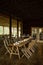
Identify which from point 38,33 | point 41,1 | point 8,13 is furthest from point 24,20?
point 41,1

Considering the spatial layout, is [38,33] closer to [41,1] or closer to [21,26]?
[21,26]

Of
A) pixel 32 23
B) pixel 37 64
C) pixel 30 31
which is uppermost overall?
pixel 32 23

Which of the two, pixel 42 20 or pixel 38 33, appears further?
pixel 38 33

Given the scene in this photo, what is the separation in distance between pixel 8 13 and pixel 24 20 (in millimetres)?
5023

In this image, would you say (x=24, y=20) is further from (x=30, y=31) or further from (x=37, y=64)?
(x=37, y=64)

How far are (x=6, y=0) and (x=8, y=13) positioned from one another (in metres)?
3.31

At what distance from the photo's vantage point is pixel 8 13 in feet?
30.5

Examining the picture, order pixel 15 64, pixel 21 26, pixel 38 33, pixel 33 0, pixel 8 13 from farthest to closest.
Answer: pixel 38 33 < pixel 21 26 < pixel 8 13 < pixel 33 0 < pixel 15 64

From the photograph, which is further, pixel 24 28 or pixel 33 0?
pixel 24 28

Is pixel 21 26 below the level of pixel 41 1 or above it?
below

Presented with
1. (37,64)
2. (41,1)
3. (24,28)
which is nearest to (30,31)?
(24,28)

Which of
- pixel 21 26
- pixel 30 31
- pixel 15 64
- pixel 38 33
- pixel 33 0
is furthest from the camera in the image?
pixel 38 33

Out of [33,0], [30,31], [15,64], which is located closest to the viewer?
[15,64]

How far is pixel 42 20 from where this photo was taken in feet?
Answer: 44.8
